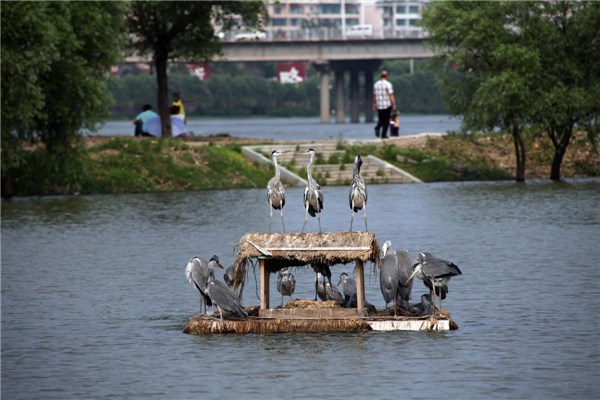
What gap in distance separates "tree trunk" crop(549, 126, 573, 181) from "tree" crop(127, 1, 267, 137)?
16.8 meters

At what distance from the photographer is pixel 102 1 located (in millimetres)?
38375

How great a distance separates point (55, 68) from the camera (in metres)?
37.4

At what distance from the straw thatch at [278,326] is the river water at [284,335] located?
0.53ft

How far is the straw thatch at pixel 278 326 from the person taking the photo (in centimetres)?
1480

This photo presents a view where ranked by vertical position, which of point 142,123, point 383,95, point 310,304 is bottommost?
point 310,304

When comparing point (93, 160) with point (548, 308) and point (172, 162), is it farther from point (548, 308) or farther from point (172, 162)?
point (548, 308)

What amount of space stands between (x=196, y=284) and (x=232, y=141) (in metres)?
35.1

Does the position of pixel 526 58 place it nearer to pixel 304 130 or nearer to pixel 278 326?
pixel 278 326

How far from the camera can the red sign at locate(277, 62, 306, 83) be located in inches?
6718

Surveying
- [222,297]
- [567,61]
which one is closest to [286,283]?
[222,297]

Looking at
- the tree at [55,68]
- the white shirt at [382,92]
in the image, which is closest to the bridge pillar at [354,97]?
the white shirt at [382,92]

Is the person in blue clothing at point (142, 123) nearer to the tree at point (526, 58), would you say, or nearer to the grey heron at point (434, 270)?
the tree at point (526, 58)

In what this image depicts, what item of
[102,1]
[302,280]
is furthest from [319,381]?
[102,1]

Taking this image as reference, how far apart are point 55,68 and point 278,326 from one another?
25495 millimetres
